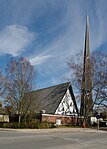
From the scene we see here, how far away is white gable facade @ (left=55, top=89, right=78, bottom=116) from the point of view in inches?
2021

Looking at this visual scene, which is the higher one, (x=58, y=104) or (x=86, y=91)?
(x=86, y=91)

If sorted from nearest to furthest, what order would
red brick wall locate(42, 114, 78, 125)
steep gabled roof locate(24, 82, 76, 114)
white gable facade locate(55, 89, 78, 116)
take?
red brick wall locate(42, 114, 78, 125) → steep gabled roof locate(24, 82, 76, 114) → white gable facade locate(55, 89, 78, 116)

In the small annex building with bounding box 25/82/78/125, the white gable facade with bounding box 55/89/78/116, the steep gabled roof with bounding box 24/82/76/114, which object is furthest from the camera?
the white gable facade with bounding box 55/89/78/116

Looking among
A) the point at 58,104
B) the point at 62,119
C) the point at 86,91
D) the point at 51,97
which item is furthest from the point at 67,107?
the point at 86,91

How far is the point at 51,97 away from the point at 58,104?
11.6ft

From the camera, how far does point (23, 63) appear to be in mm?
44094

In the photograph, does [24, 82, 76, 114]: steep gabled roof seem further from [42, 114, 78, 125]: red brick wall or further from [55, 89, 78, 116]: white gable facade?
[42, 114, 78, 125]: red brick wall

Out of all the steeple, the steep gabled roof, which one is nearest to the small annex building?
the steep gabled roof

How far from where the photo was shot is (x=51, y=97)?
53594mm

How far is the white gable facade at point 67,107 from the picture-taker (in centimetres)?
5134

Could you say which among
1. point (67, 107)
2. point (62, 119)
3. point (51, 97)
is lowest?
point (62, 119)

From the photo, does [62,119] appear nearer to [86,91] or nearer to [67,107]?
[67,107]

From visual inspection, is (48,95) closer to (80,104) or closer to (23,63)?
(80,104)

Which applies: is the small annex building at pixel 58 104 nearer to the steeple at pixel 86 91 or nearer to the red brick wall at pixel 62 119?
the red brick wall at pixel 62 119
